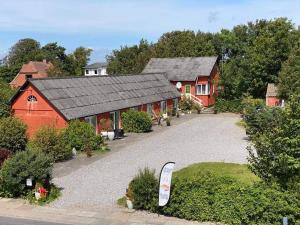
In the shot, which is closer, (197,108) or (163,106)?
(163,106)

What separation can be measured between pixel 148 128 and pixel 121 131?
348cm

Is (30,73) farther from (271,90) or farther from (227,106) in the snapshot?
(271,90)

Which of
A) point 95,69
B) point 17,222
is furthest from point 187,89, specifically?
point 95,69

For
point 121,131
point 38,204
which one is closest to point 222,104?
point 121,131

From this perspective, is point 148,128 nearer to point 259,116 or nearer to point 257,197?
point 259,116

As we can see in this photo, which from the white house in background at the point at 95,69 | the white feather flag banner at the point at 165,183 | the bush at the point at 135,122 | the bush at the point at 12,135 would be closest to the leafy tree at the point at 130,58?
the bush at the point at 135,122

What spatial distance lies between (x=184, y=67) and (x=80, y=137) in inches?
1147

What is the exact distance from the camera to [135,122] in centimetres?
3884

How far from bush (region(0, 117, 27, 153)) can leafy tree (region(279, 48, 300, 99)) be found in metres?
23.7

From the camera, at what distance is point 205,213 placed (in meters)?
17.9

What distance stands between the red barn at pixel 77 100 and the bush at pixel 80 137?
116 centimetres

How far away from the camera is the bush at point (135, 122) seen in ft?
127

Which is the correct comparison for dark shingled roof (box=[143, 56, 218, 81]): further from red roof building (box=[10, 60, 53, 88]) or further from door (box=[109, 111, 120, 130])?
red roof building (box=[10, 60, 53, 88])

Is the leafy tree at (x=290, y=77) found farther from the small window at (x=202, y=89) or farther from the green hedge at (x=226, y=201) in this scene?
the green hedge at (x=226, y=201)
